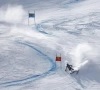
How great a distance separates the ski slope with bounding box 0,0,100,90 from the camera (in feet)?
38.8

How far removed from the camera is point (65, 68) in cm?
1288

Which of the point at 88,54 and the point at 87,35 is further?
the point at 87,35

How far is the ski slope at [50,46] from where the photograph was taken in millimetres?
11813

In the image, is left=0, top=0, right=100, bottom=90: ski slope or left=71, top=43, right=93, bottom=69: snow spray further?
left=71, top=43, right=93, bottom=69: snow spray

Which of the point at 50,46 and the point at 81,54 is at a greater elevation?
the point at 50,46

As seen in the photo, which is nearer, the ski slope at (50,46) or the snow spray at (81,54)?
the ski slope at (50,46)

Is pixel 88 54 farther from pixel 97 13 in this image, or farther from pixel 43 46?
pixel 97 13

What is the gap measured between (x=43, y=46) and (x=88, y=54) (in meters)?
2.76

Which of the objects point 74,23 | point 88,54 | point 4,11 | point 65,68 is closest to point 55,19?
point 74,23

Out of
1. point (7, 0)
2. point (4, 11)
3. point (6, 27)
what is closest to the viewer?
point (6, 27)

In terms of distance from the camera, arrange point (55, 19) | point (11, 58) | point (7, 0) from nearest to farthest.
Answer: point (11, 58), point (55, 19), point (7, 0)

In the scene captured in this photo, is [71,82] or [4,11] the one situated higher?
[4,11]

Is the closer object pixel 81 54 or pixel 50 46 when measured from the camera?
pixel 81 54

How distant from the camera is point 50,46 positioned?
15414 millimetres
